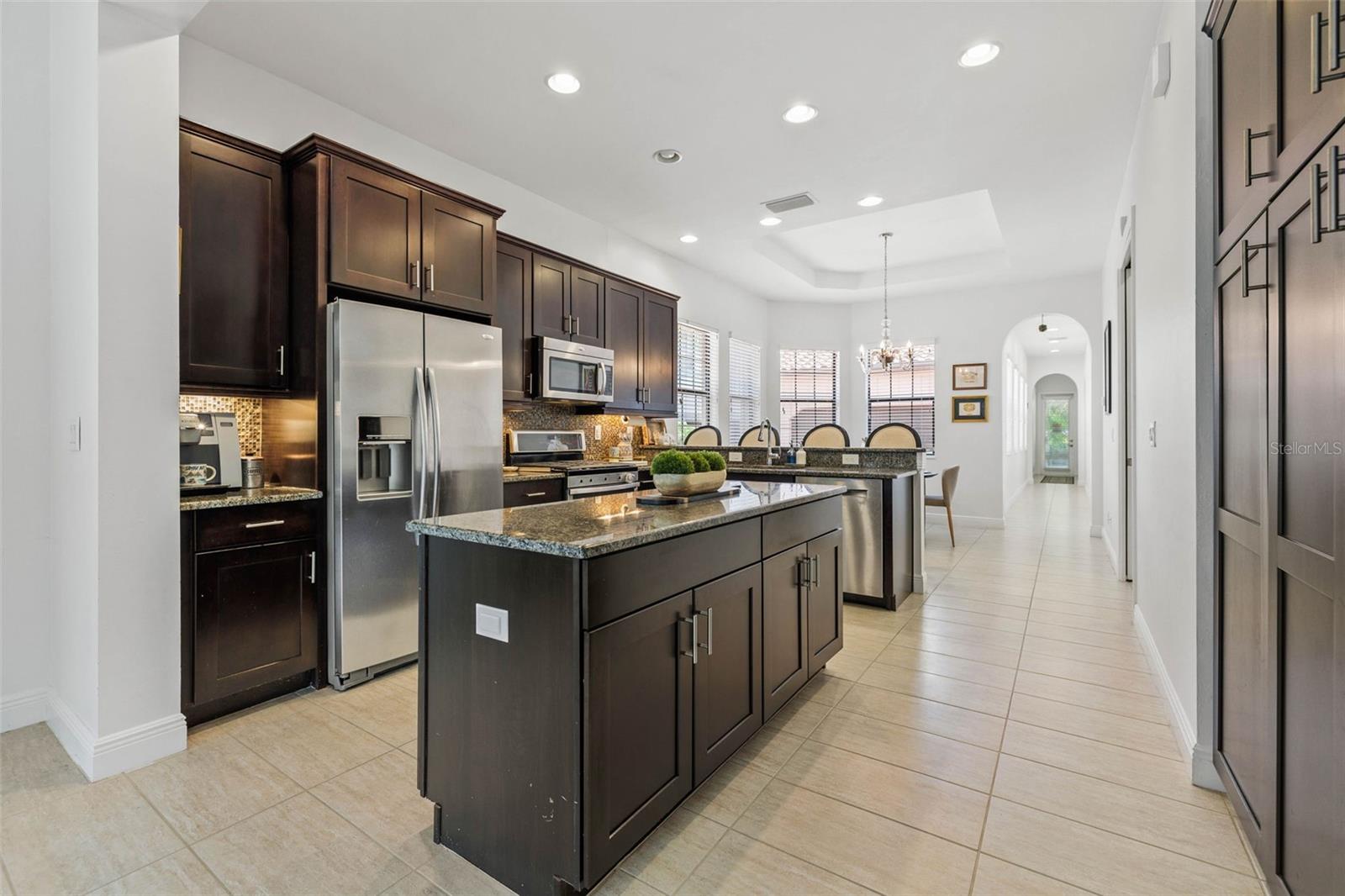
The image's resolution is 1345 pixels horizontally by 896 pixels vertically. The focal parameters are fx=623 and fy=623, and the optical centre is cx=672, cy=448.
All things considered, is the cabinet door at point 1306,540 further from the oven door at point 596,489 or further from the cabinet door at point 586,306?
the cabinet door at point 586,306

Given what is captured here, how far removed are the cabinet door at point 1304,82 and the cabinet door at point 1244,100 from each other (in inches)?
2.3

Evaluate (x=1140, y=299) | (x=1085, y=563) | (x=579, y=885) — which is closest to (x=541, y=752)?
(x=579, y=885)

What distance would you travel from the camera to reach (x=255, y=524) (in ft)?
8.61

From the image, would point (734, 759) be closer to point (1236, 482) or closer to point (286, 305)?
point (1236, 482)

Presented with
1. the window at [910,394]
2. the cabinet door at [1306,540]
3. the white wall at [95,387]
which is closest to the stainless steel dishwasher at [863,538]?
the cabinet door at [1306,540]

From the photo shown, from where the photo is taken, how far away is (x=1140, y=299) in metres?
3.33

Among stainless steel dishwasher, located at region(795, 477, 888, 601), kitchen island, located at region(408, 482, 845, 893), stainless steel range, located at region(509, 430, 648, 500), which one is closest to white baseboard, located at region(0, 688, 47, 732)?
kitchen island, located at region(408, 482, 845, 893)

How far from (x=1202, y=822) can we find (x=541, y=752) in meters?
1.92

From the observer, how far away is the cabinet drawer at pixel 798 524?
91.3 inches

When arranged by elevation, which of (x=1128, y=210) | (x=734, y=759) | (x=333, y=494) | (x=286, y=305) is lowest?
(x=734, y=759)

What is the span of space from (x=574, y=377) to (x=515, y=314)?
630mm

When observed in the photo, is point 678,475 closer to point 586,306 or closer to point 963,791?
point 963,791

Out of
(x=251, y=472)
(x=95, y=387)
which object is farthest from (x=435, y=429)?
(x=95, y=387)
